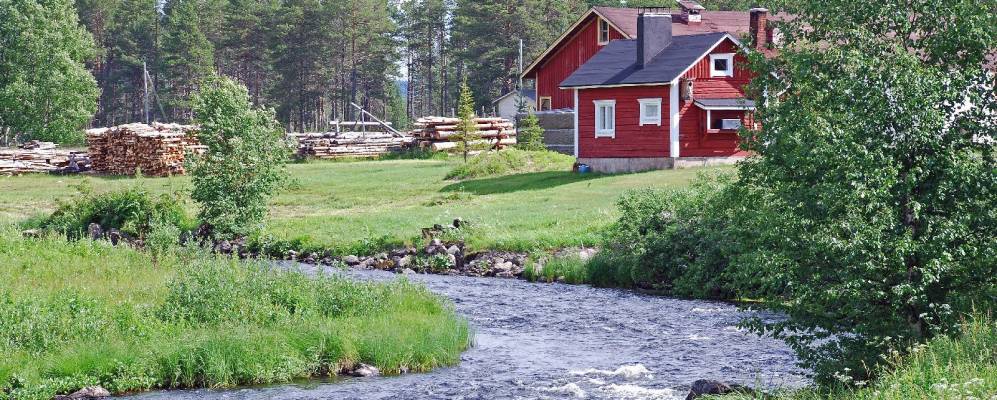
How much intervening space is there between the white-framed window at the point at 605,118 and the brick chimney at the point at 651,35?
1.79 meters

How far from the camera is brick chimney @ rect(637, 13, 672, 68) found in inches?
1762

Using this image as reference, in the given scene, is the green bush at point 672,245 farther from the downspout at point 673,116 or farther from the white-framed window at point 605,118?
the white-framed window at point 605,118

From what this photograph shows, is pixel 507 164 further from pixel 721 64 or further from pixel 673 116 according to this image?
pixel 721 64

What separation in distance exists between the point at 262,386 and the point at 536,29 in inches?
2930

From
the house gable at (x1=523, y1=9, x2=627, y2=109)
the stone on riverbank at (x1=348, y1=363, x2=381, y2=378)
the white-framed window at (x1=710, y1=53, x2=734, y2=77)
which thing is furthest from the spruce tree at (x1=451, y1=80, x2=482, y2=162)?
the stone on riverbank at (x1=348, y1=363, x2=381, y2=378)

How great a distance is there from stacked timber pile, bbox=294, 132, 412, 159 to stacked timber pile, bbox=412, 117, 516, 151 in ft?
4.99

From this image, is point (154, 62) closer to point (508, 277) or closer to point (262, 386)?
point (508, 277)

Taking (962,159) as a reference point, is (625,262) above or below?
below

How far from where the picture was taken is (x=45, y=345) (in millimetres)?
15891

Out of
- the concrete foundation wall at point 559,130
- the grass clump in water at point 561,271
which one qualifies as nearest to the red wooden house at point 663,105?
the concrete foundation wall at point 559,130

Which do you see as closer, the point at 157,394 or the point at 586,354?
the point at 157,394

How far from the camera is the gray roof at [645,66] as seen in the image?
42.9 m

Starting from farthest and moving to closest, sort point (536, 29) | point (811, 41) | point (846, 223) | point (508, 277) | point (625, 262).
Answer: point (536, 29) < point (508, 277) < point (625, 262) < point (811, 41) < point (846, 223)

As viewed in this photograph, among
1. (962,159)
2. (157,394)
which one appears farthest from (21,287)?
(962,159)
